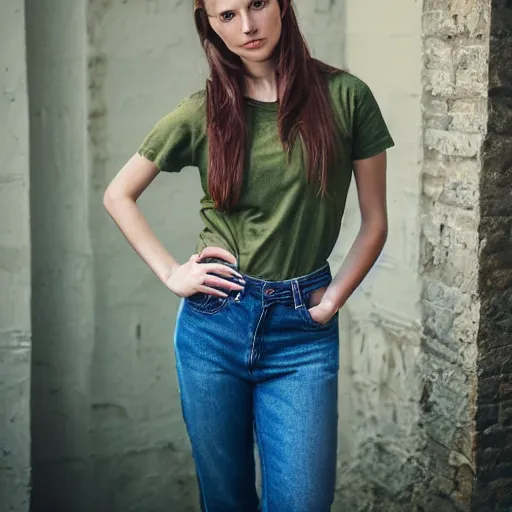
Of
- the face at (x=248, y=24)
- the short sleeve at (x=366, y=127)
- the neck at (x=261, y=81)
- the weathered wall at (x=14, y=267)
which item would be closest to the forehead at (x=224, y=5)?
the face at (x=248, y=24)

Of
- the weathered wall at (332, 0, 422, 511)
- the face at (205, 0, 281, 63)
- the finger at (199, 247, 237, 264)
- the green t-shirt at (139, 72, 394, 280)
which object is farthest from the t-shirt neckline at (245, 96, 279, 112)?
the weathered wall at (332, 0, 422, 511)

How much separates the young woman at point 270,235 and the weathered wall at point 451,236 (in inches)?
32.5

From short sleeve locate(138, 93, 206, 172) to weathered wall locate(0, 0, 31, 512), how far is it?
0.85 metres

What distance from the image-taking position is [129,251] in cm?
377

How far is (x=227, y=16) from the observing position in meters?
2.48

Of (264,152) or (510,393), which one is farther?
(510,393)

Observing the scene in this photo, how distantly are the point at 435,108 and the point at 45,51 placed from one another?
1319mm

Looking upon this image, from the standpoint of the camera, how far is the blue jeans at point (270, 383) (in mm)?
2539

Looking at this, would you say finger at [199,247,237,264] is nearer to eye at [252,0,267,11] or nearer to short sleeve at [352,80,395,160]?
short sleeve at [352,80,395,160]

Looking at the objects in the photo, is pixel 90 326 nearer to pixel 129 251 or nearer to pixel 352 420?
pixel 129 251

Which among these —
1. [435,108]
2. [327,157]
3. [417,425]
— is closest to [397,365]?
[417,425]

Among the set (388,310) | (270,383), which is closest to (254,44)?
(270,383)

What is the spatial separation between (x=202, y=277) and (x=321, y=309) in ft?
1.00

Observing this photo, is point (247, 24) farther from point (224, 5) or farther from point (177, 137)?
point (177, 137)
